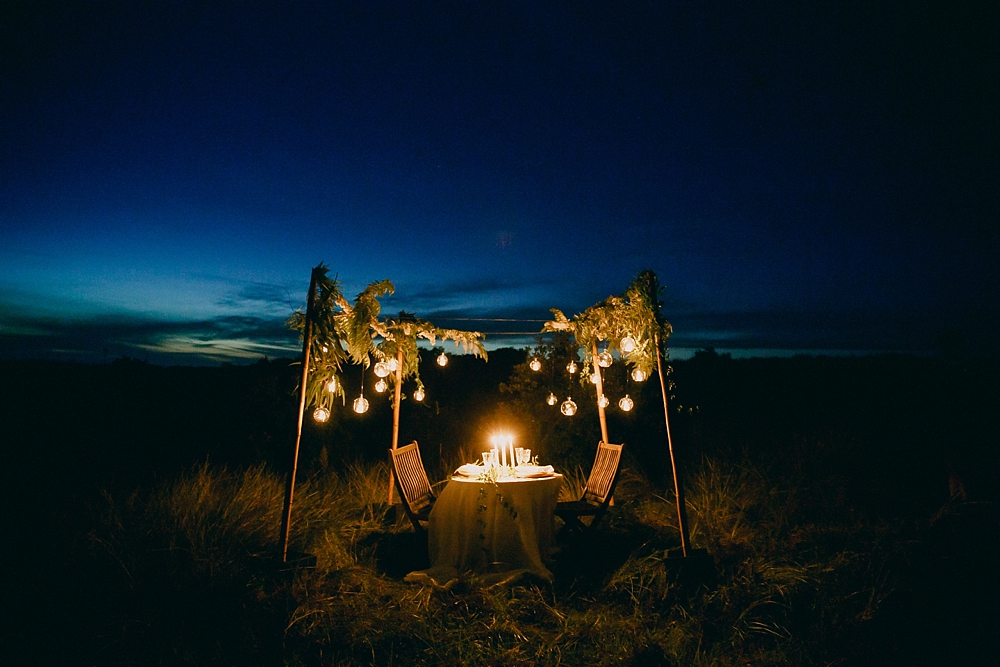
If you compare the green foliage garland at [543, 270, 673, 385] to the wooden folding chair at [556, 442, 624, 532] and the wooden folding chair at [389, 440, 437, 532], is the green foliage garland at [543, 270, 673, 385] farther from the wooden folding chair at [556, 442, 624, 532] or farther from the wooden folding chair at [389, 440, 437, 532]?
the wooden folding chair at [389, 440, 437, 532]

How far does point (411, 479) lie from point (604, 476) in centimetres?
194

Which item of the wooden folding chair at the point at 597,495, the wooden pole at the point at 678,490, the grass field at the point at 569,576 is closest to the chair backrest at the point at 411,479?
the grass field at the point at 569,576

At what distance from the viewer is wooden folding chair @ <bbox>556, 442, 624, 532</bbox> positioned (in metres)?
5.40

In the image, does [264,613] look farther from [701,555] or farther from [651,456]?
[651,456]

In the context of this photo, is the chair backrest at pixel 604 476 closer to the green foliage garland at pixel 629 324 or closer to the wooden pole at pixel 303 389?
the green foliage garland at pixel 629 324

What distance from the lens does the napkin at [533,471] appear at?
5.29 meters

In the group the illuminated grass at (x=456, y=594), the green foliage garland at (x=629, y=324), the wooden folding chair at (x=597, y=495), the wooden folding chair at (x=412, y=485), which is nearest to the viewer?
the illuminated grass at (x=456, y=594)

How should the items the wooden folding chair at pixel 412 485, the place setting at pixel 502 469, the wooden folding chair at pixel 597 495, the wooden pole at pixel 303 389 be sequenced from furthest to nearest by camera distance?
the wooden folding chair at pixel 597 495 < the wooden folding chair at pixel 412 485 < the place setting at pixel 502 469 < the wooden pole at pixel 303 389

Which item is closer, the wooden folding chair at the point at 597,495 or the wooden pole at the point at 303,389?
the wooden pole at the point at 303,389

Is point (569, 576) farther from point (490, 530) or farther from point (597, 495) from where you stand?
point (597, 495)

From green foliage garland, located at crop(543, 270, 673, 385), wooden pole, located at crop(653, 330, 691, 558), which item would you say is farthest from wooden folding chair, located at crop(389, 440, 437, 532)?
wooden pole, located at crop(653, 330, 691, 558)

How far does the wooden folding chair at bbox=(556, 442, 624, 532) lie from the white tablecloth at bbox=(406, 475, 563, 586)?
0.59 meters

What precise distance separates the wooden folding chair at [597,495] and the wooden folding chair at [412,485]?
1.32 m

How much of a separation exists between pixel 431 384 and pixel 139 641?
8.88 metres
